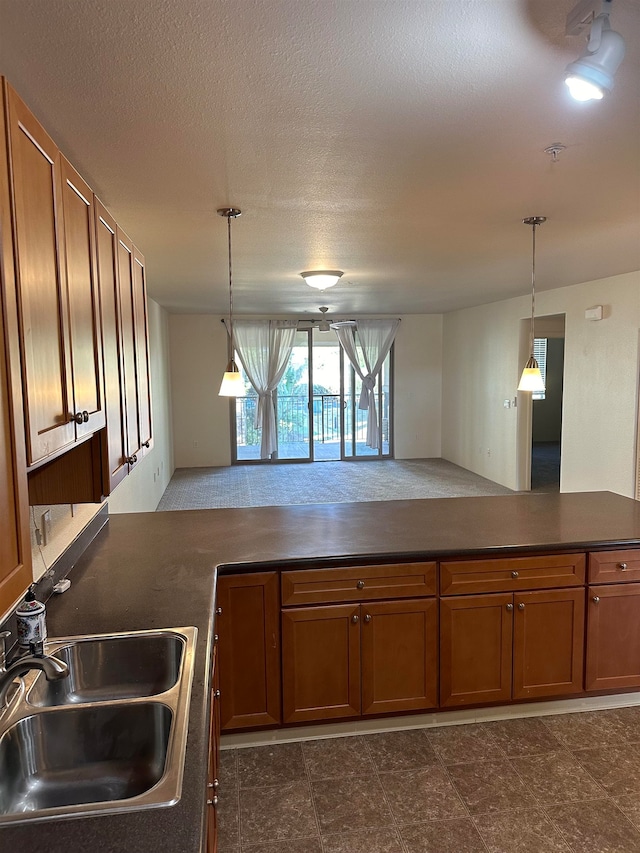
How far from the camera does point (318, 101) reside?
1717 millimetres

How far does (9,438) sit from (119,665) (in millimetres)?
1046

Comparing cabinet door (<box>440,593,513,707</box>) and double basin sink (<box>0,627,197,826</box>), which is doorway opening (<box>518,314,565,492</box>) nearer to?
Answer: cabinet door (<box>440,593,513,707</box>)

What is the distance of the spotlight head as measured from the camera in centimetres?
121

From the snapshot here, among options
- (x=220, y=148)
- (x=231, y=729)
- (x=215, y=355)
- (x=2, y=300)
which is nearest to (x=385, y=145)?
(x=220, y=148)

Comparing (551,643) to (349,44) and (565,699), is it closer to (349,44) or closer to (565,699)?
(565,699)

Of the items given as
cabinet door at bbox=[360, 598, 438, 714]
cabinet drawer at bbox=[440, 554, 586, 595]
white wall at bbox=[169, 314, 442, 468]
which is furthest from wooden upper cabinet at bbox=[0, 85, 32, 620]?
white wall at bbox=[169, 314, 442, 468]

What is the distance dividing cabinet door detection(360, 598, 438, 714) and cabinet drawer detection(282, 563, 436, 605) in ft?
0.17

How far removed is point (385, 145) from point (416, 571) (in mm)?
1740

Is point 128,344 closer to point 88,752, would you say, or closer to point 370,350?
point 88,752

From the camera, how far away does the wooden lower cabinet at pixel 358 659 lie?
2473 mm

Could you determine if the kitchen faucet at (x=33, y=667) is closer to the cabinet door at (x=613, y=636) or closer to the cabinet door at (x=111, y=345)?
the cabinet door at (x=111, y=345)

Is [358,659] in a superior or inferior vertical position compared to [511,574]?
inferior

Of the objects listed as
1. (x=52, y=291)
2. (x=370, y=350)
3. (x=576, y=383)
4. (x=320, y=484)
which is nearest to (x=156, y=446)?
(x=320, y=484)

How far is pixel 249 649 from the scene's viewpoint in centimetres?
244
